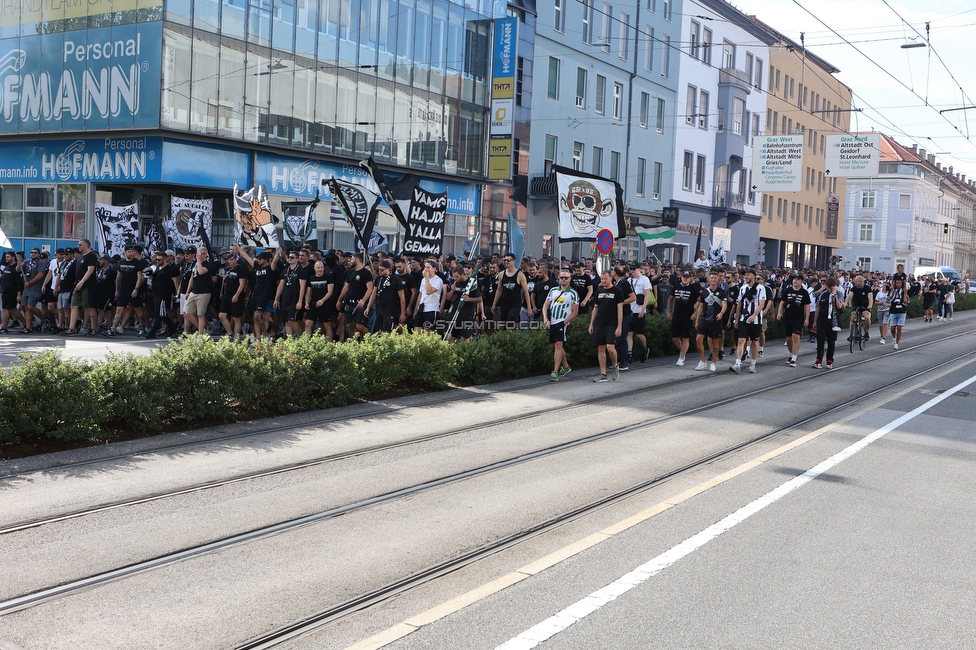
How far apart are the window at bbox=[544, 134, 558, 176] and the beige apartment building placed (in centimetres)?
2178

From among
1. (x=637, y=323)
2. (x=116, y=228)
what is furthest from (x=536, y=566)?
(x=116, y=228)

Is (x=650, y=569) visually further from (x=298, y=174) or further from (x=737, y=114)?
(x=737, y=114)

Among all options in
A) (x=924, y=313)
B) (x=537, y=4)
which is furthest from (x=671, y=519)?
(x=924, y=313)

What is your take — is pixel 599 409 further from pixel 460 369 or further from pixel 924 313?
pixel 924 313

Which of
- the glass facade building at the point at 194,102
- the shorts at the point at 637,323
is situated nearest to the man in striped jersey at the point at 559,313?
the shorts at the point at 637,323

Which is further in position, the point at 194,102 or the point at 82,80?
the point at 82,80

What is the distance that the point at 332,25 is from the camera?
29578 mm

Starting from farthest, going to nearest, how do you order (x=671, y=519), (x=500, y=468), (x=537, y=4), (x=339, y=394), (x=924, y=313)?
(x=924, y=313) < (x=537, y=4) < (x=339, y=394) < (x=500, y=468) < (x=671, y=519)

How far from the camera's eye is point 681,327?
18.0 metres

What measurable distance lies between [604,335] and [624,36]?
3256 cm

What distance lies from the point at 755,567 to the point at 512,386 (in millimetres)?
8736

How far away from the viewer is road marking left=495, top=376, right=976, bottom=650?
4625 millimetres

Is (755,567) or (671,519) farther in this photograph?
(671,519)

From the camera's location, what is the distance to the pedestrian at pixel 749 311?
55.1 ft
